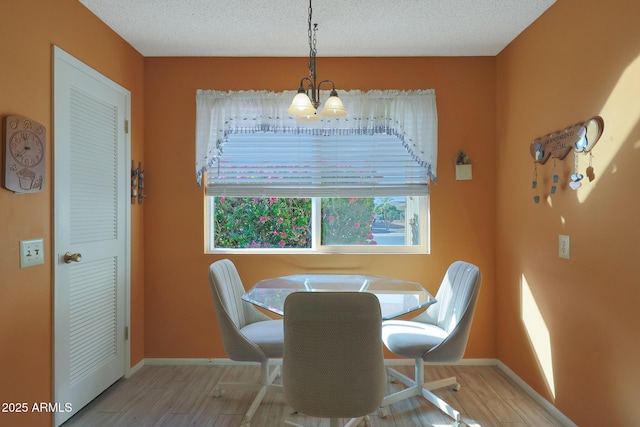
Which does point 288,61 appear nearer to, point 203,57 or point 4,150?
point 203,57

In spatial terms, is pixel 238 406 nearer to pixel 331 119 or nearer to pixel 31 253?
pixel 31 253

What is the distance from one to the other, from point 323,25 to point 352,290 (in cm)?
176

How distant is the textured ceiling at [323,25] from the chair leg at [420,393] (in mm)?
2195

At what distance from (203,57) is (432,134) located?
194 centimetres

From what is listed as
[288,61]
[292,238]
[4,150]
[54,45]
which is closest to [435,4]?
[288,61]

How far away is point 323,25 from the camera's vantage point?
2645 millimetres

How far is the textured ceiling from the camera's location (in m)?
2.40

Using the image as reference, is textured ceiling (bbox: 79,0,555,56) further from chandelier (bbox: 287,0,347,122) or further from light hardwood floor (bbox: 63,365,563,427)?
light hardwood floor (bbox: 63,365,563,427)

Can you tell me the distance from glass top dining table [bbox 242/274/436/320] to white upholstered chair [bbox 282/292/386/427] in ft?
0.98

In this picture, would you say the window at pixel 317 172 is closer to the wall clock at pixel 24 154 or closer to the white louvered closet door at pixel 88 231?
the white louvered closet door at pixel 88 231

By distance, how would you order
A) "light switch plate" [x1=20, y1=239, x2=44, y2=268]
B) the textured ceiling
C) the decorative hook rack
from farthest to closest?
the textured ceiling, the decorative hook rack, "light switch plate" [x1=20, y1=239, x2=44, y2=268]

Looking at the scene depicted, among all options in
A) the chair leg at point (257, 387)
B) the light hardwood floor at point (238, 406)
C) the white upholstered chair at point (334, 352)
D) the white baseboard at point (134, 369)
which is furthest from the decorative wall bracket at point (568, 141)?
the white baseboard at point (134, 369)

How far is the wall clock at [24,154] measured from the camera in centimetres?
181

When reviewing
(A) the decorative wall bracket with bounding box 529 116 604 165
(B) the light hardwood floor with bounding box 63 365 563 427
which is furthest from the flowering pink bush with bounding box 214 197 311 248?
(A) the decorative wall bracket with bounding box 529 116 604 165
